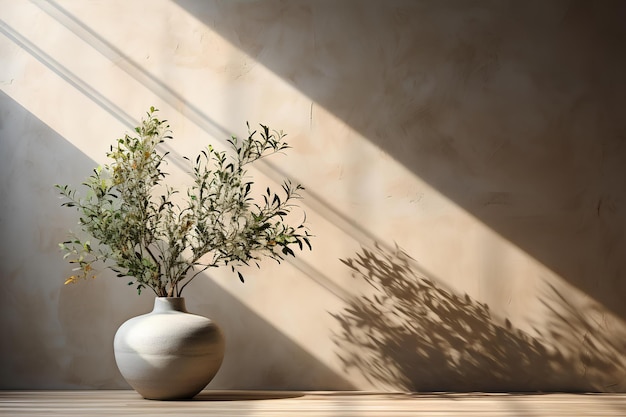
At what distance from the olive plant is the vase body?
0.24m

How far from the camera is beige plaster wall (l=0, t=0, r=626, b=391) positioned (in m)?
3.32

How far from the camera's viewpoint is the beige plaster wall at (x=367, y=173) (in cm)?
332

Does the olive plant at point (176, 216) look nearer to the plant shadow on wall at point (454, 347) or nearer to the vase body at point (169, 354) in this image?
the vase body at point (169, 354)

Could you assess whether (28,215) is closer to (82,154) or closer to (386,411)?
(82,154)

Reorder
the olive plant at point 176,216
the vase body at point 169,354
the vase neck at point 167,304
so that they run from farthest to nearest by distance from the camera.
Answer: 1. the olive plant at point 176,216
2. the vase neck at point 167,304
3. the vase body at point 169,354

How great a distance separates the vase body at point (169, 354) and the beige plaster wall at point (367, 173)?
17.2 inches

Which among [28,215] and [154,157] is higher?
[154,157]

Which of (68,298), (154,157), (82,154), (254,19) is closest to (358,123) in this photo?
(254,19)

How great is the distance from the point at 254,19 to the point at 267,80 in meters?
0.30

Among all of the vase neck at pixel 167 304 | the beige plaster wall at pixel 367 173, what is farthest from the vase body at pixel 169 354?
the beige plaster wall at pixel 367 173

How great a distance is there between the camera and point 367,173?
11.2 ft

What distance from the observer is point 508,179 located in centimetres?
339

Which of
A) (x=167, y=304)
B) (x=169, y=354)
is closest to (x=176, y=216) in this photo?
(x=167, y=304)

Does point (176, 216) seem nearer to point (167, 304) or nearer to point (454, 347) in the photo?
point (167, 304)
